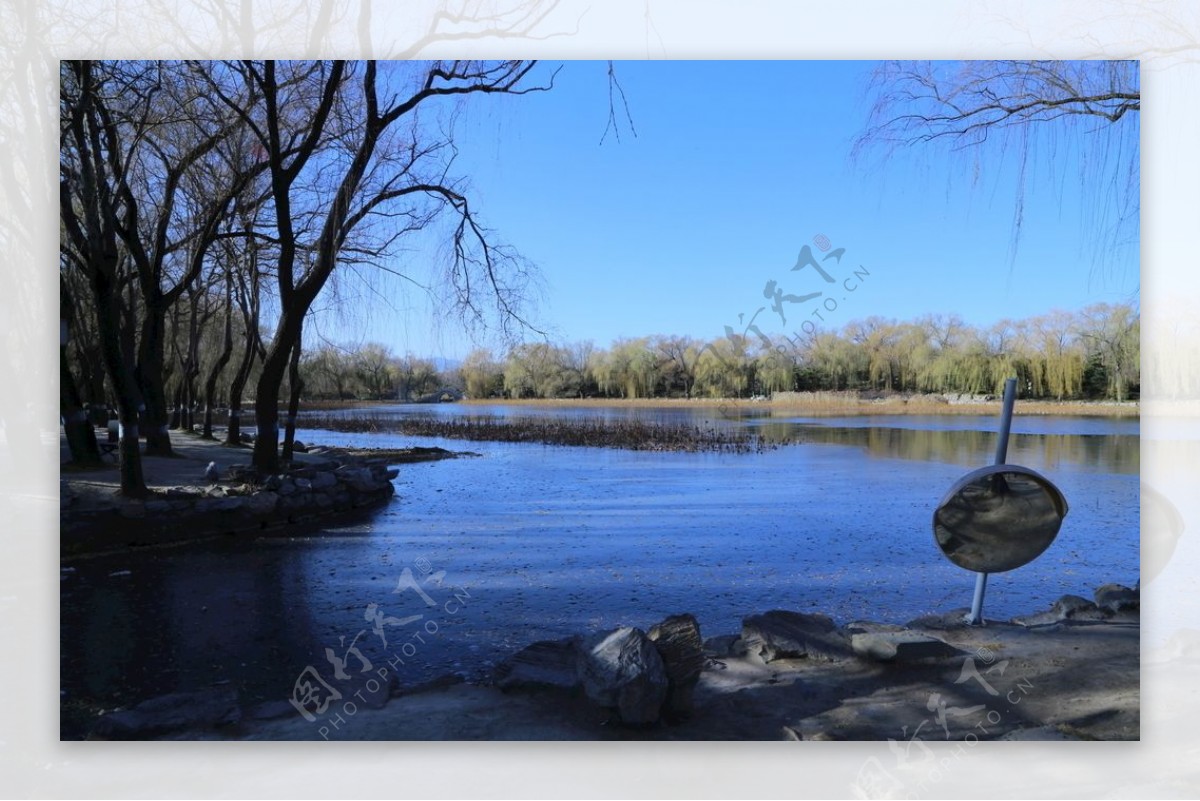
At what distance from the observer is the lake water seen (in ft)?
8.40

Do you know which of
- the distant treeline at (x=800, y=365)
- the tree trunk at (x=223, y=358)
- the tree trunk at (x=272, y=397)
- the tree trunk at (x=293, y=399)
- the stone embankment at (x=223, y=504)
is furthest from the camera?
the tree trunk at (x=223, y=358)

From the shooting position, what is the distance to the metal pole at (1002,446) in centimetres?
241

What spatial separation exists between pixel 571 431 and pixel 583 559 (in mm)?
638

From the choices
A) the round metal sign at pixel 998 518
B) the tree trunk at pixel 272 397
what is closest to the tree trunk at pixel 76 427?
the tree trunk at pixel 272 397

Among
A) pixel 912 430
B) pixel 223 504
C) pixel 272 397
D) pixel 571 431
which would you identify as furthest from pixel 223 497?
pixel 912 430

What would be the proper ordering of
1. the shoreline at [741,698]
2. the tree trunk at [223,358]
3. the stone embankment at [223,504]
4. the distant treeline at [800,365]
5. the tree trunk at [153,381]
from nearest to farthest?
the shoreline at [741,698]
the distant treeline at [800,365]
the stone embankment at [223,504]
the tree trunk at [153,381]
the tree trunk at [223,358]

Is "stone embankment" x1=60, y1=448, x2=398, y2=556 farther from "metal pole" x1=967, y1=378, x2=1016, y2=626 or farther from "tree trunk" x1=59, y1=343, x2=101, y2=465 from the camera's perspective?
"metal pole" x1=967, y1=378, x2=1016, y2=626

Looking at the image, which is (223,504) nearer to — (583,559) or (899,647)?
(583,559)

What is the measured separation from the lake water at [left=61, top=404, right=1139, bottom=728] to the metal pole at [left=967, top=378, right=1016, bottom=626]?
0.22 metres

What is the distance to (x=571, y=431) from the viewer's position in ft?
10.9

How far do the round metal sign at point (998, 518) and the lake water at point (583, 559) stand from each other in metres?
0.26

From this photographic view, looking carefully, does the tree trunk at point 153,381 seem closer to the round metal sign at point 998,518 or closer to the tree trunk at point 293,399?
the tree trunk at point 293,399

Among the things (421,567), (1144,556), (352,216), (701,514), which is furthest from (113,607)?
(1144,556)

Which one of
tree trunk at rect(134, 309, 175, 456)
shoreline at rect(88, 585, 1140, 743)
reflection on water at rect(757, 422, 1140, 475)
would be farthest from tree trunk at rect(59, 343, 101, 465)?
reflection on water at rect(757, 422, 1140, 475)
